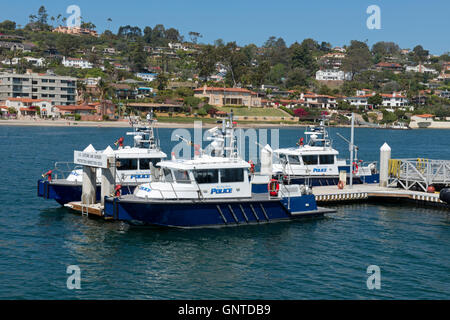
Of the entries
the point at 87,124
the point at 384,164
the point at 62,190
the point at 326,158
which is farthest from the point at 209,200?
the point at 87,124

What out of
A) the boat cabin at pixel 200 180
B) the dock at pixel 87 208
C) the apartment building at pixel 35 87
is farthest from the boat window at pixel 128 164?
the apartment building at pixel 35 87

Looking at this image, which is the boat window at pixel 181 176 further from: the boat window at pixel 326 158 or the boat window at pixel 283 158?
the boat window at pixel 326 158

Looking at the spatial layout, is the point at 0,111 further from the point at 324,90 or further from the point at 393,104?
the point at 393,104

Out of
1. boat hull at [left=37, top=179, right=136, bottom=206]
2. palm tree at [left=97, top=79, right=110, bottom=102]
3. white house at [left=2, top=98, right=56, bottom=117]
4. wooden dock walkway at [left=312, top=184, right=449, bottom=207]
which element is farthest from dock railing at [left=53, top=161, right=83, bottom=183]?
palm tree at [left=97, top=79, right=110, bottom=102]

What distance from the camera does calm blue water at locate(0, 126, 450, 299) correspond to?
18.2 metres

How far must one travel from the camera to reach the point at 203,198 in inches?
969

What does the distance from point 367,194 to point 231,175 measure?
39.7ft

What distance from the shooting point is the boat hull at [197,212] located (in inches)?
944

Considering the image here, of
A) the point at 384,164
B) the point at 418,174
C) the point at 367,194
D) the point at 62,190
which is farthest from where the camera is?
the point at 384,164

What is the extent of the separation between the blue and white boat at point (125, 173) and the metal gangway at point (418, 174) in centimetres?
1567

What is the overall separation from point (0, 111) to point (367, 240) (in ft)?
364

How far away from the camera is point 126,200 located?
23.8 meters

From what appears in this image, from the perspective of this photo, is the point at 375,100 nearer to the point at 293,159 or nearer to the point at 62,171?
the point at 293,159

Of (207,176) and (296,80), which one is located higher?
(296,80)
